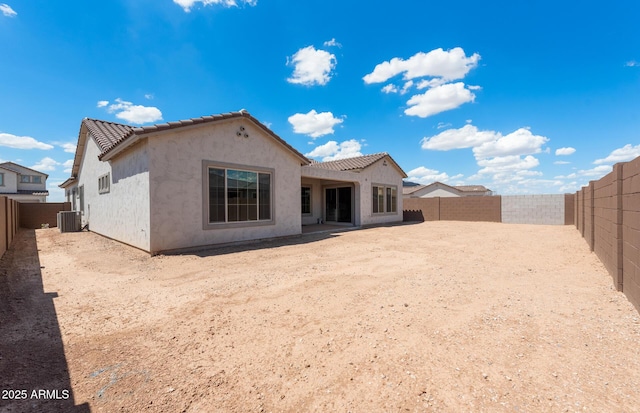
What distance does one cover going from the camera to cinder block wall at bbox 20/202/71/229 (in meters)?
17.8

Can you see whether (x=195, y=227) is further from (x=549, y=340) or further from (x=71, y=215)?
(x=71, y=215)

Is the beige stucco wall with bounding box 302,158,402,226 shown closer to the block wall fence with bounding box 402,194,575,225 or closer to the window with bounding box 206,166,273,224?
the block wall fence with bounding box 402,194,575,225

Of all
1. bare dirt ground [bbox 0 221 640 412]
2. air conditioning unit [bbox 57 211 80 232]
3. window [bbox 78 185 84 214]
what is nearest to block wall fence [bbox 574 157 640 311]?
bare dirt ground [bbox 0 221 640 412]

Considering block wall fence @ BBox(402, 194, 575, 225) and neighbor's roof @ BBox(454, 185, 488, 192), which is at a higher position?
neighbor's roof @ BBox(454, 185, 488, 192)

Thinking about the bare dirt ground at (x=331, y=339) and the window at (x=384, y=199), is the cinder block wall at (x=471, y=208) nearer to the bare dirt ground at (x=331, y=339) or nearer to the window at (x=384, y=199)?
the window at (x=384, y=199)

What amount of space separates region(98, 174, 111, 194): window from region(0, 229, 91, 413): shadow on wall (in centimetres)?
692

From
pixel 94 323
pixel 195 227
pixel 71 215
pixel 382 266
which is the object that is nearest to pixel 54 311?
pixel 94 323

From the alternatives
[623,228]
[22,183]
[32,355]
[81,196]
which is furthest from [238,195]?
[22,183]

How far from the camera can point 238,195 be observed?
390 inches

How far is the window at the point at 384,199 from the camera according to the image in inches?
716

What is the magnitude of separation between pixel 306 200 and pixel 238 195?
7.82 m

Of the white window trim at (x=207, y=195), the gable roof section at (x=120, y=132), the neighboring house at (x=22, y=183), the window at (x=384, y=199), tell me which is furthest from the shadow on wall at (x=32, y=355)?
the neighboring house at (x=22, y=183)

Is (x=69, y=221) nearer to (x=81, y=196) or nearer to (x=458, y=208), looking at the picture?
(x=81, y=196)

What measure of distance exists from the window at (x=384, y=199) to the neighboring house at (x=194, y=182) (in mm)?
5188
